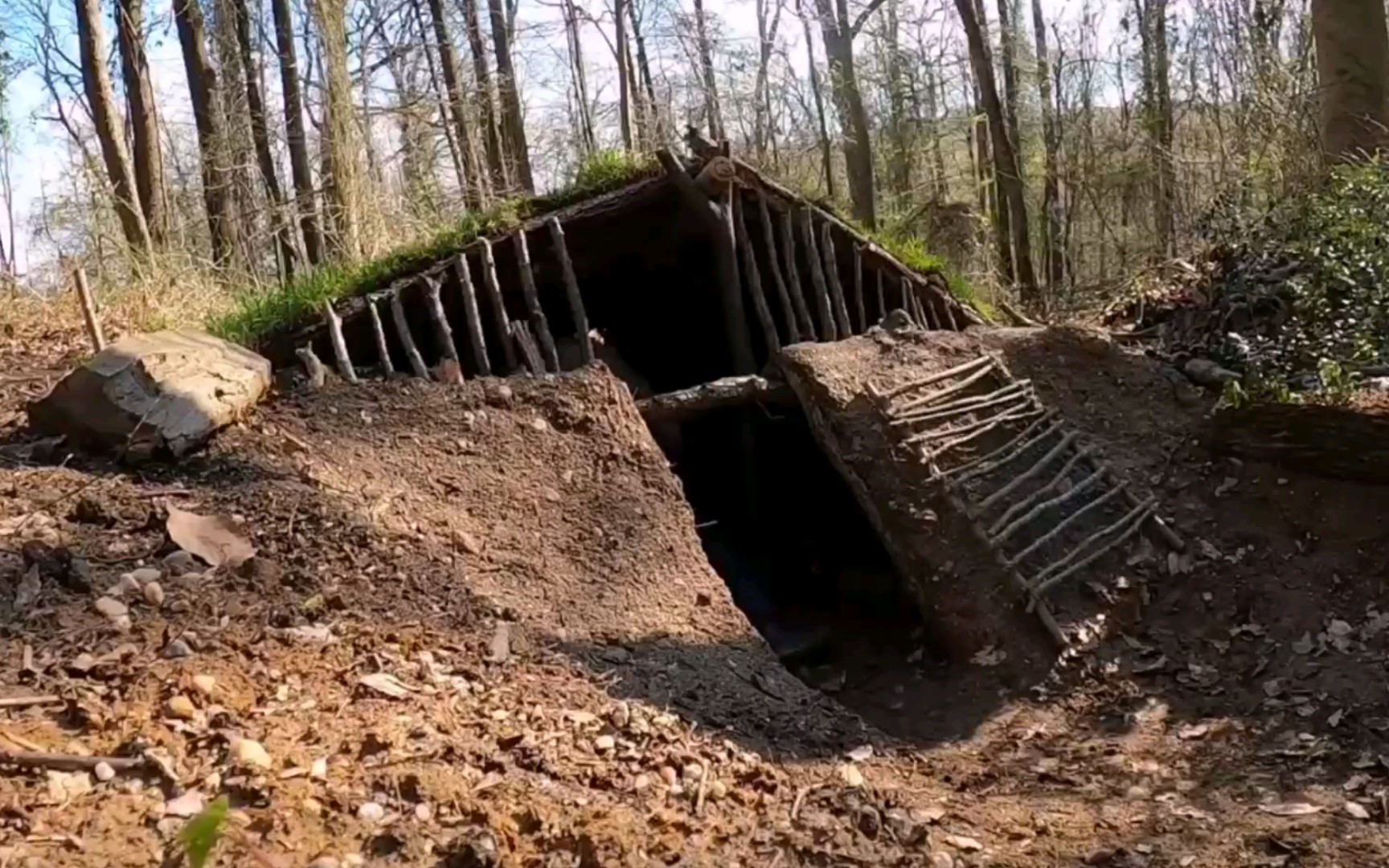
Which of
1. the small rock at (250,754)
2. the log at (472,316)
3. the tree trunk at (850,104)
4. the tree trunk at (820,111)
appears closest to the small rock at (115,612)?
the small rock at (250,754)

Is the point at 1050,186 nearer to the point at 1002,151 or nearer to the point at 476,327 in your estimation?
the point at 1002,151

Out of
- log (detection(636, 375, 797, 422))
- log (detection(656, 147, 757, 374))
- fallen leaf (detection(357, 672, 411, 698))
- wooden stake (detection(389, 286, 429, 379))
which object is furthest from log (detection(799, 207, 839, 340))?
fallen leaf (detection(357, 672, 411, 698))

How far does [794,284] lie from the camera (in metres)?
6.39

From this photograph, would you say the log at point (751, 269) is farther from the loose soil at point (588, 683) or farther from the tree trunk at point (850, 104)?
the tree trunk at point (850, 104)

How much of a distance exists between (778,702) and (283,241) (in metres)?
8.60

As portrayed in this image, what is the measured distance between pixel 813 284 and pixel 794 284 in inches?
10.6

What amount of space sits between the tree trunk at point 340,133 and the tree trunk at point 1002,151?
19.4 feet

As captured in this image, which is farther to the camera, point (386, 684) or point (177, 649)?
point (386, 684)

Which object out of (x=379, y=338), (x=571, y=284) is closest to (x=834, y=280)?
(x=571, y=284)

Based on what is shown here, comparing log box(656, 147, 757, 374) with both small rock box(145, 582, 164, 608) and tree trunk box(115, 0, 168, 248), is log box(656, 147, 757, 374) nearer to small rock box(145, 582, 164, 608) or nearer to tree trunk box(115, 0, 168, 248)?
small rock box(145, 582, 164, 608)

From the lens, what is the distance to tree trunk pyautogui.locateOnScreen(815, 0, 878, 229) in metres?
15.0

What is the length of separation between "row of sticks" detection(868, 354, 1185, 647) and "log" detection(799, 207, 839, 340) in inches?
31.7

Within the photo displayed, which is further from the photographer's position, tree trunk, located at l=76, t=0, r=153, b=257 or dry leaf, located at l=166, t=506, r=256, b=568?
tree trunk, located at l=76, t=0, r=153, b=257

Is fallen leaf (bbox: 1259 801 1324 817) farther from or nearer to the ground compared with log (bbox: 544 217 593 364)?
nearer to the ground
